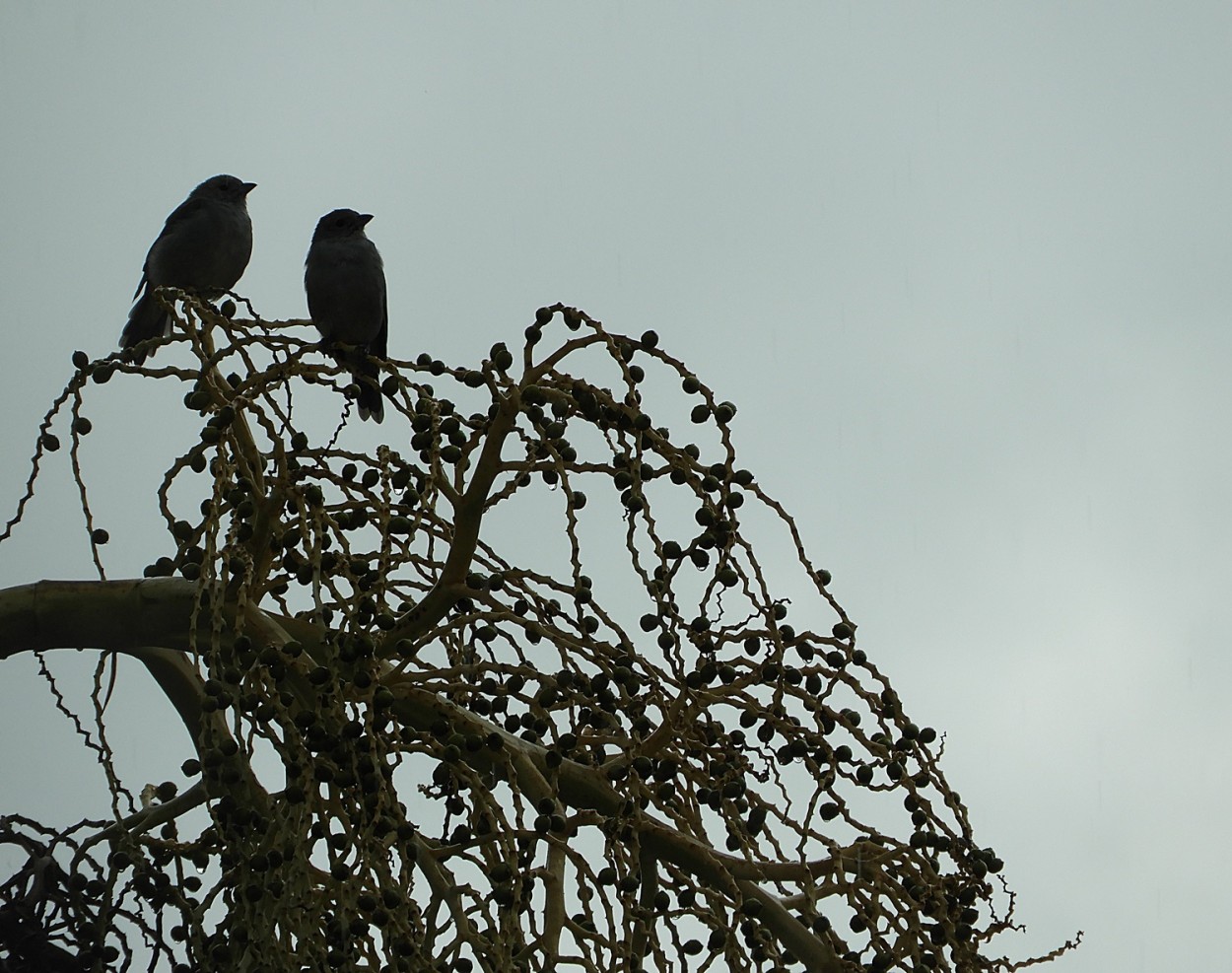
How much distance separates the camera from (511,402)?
2.11 metres

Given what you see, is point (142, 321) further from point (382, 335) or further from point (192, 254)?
point (382, 335)

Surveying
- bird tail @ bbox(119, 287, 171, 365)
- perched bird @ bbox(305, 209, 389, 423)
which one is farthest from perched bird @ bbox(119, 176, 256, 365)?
perched bird @ bbox(305, 209, 389, 423)

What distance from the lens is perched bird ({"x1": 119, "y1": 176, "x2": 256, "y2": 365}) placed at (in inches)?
166

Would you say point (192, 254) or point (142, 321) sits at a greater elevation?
point (192, 254)

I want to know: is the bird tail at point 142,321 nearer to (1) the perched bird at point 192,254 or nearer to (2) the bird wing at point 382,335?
(1) the perched bird at point 192,254

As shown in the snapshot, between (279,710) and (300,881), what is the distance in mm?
231

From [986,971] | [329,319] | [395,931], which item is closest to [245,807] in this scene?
[395,931]

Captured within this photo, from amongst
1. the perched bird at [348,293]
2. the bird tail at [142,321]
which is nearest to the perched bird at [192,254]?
the bird tail at [142,321]

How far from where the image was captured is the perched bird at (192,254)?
423 cm

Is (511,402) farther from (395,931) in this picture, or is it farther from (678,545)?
(395,931)

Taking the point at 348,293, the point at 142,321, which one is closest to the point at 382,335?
the point at 348,293

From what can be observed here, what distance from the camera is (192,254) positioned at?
14.0ft

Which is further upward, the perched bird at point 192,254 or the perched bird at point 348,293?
the perched bird at point 192,254

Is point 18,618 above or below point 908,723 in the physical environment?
above
